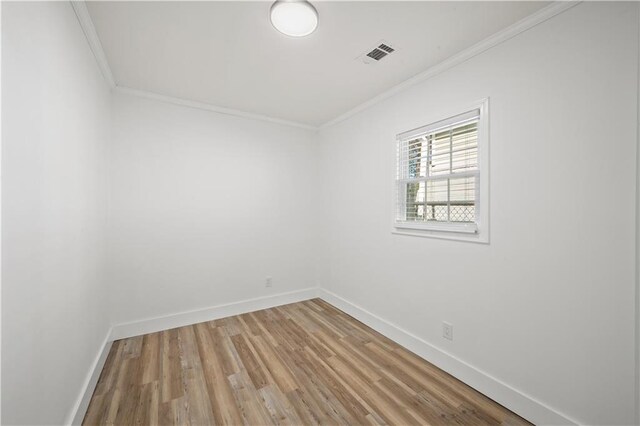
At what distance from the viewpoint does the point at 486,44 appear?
1.90m

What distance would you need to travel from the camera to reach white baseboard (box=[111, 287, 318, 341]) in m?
2.74

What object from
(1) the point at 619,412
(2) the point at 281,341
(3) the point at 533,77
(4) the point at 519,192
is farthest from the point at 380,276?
(3) the point at 533,77

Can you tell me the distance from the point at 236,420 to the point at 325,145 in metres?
3.21

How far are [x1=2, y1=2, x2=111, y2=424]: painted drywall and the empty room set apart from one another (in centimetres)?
1

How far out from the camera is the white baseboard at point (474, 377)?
1.62 metres

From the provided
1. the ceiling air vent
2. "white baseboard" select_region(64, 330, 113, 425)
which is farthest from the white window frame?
"white baseboard" select_region(64, 330, 113, 425)

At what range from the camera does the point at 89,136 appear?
6.42ft

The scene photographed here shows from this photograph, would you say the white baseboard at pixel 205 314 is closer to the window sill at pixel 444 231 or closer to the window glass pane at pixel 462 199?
the window sill at pixel 444 231

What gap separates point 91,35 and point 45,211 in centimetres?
140

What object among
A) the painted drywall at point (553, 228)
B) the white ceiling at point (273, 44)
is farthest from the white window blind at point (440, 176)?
the white ceiling at point (273, 44)

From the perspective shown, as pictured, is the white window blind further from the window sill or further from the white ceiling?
the white ceiling

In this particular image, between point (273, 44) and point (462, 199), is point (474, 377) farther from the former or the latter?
point (273, 44)

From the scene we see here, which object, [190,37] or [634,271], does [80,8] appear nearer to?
[190,37]

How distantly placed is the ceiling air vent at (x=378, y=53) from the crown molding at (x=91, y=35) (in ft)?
6.07
